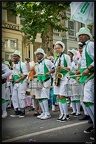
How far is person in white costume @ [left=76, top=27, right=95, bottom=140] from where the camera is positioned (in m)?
5.11

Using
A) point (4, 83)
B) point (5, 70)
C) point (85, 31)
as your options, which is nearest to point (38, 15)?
point (85, 31)

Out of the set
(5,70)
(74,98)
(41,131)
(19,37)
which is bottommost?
(41,131)

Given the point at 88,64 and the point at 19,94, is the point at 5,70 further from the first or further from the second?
the point at 19,94

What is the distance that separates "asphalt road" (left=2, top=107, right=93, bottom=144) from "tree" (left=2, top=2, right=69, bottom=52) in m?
1.54

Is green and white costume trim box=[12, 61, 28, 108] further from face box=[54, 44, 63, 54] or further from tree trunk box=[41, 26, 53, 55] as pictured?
tree trunk box=[41, 26, 53, 55]

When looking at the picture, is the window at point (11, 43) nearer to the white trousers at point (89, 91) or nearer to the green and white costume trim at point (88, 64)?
the green and white costume trim at point (88, 64)

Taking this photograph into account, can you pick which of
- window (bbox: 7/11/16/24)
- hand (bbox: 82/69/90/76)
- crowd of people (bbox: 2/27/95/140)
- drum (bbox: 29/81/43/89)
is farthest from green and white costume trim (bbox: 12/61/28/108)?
hand (bbox: 82/69/90/76)

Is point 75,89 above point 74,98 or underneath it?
above

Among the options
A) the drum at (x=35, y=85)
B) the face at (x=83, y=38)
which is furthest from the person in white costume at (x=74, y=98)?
the drum at (x=35, y=85)

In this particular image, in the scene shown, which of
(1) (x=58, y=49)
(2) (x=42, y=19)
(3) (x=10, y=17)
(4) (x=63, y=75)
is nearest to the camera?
(3) (x=10, y=17)

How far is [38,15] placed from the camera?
5.50 meters

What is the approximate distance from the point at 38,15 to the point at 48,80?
80.9 inches

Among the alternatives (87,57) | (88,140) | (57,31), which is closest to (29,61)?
(57,31)

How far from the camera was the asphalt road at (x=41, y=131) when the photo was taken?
5027 mm
